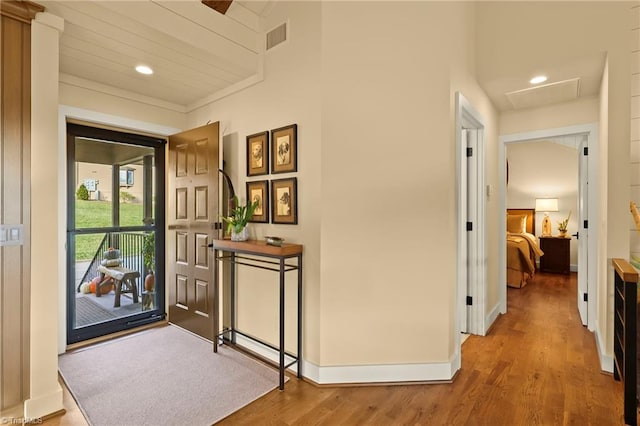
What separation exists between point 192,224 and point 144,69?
1446mm

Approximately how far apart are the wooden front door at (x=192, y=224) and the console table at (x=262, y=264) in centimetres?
18

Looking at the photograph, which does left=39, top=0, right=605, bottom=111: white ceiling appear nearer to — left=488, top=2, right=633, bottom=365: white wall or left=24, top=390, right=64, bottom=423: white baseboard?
left=488, top=2, right=633, bottom=365: white wall

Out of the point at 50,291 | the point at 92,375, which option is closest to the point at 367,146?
the point at 50,291

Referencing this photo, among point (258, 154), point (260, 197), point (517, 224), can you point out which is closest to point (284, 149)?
point (258, 154)

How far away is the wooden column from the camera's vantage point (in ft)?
5.96

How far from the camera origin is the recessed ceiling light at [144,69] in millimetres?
2676

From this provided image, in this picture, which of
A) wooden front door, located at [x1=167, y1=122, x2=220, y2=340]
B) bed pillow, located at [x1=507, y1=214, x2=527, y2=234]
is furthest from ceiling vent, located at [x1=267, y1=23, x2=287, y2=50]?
bed pillow, located at [x1=507, y1=214, x2=527, y2=234]

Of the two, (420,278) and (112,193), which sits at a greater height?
(112,193)

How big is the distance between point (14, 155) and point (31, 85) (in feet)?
1.38

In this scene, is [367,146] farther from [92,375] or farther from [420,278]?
[92,375]

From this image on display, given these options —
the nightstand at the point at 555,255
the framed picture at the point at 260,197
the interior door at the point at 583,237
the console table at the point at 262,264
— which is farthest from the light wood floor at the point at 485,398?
the nightstand at the point at 555,255

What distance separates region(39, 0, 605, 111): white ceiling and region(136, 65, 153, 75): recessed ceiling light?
1.8 inches

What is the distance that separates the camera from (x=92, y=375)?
2.44 m

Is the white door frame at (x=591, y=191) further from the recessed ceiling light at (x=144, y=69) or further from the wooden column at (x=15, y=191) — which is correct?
the wooden column at (x=15, y=191)
